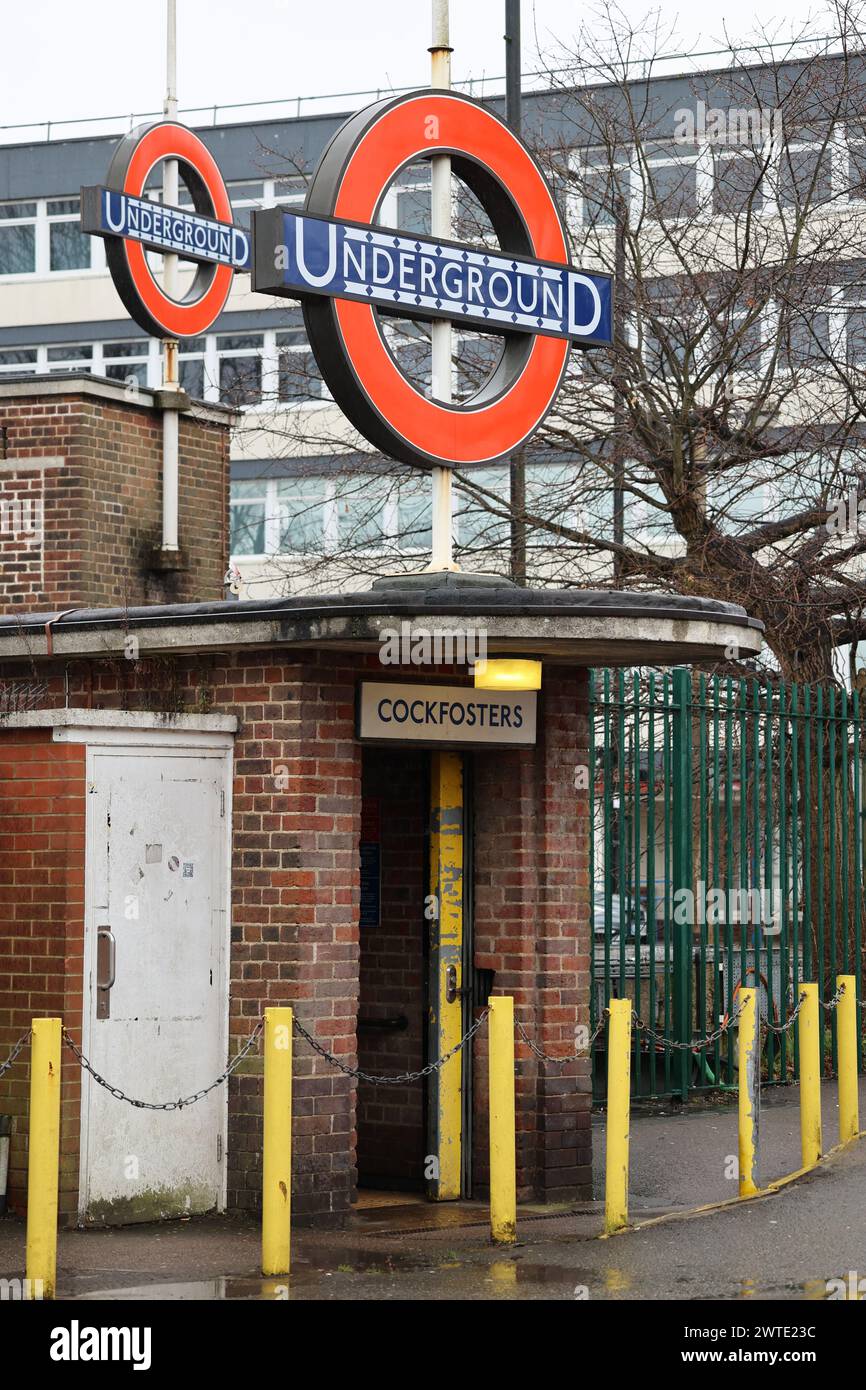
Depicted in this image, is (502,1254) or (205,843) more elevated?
(205,843)

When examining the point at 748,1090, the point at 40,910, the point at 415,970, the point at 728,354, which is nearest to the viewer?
the point at 40,910

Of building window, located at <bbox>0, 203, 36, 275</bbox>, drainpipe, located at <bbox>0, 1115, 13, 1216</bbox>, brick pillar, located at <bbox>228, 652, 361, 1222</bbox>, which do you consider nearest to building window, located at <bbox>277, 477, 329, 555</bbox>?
building window, located at <bbox>0, 203, 36, 275</bbox>

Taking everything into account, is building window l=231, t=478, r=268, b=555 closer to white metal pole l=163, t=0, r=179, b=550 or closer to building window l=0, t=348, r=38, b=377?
building window l=0, t=348, r=38, b=377

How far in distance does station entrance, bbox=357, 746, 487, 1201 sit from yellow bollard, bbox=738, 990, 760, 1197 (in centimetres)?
146

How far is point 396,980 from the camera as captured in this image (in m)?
11.4

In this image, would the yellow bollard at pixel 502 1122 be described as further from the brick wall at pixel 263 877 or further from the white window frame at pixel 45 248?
the white window frame at pixel 45 248

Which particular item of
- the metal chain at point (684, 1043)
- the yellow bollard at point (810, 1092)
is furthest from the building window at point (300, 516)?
the yellow bollard at point (810, 1092)

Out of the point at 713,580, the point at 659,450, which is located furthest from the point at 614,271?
the point at 713,580

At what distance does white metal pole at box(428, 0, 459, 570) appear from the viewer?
1041cm

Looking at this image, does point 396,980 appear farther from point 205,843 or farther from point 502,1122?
point 502,1122

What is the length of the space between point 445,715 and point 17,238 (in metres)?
37.8

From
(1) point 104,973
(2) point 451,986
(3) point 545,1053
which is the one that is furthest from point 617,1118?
(1) point 104,973
